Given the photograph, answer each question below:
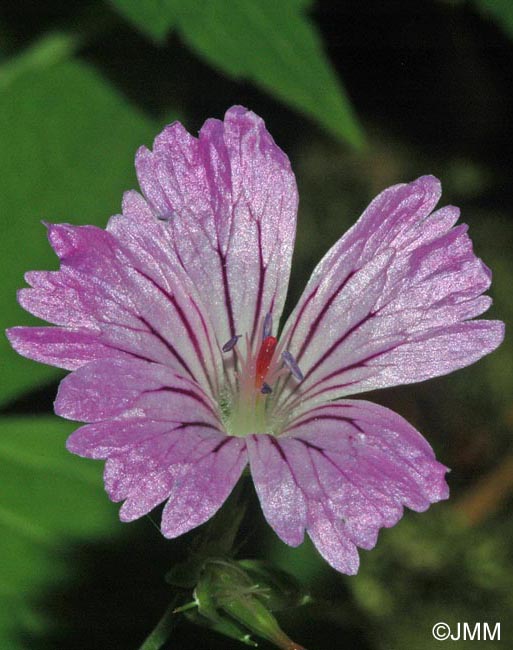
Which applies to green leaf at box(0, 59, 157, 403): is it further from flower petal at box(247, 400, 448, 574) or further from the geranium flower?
flower petal at box(247, 400, 448, 574)

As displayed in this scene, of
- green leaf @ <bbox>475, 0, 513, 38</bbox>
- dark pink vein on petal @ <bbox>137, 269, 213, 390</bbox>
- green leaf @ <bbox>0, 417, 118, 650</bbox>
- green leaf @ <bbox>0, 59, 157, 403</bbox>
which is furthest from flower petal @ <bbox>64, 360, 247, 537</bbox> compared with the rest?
green leaf @ <bbox>475, 0, 513, 38</bbox>

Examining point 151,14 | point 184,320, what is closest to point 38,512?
point 184,320

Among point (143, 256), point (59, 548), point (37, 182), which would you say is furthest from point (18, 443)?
point (143, 256)

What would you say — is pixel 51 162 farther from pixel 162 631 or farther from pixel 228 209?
pixel 162 631

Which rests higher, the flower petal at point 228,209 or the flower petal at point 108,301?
the flower petal at point 228,209

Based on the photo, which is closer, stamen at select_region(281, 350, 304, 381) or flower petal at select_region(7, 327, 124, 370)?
flower petal at select_region(7, 327, 124, 370)

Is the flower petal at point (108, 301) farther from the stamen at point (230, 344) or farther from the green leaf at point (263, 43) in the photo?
the green leaf at point (263, 43)
